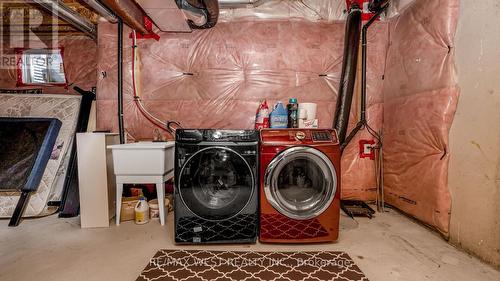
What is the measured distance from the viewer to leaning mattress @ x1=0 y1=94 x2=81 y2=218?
2465 mm

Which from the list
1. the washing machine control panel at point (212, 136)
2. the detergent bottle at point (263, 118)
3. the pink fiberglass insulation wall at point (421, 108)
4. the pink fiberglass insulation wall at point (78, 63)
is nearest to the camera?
the washing machine control panel at point (212, 136)

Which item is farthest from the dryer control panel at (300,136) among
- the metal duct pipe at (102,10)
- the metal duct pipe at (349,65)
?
the metal duct pipe at (102,10)

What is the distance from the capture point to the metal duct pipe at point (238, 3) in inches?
107

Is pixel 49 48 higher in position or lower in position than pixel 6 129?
higher

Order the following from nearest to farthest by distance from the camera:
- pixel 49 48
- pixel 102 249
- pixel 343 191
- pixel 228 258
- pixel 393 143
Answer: pixel 228 258
pixel 102 249
pixel 393 143
pixel 343 191
pixel 49 48

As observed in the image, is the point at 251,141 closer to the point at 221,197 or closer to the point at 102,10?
the point at 221,197

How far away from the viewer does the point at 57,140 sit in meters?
2.77

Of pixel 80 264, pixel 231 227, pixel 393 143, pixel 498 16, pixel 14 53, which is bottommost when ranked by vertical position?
pixel 80 264

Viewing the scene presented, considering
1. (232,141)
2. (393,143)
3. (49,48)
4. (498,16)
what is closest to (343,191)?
(393,143)

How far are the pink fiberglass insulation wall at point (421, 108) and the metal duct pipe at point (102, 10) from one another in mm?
2992

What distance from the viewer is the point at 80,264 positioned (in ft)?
5.32

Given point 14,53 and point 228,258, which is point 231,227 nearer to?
point 228,258

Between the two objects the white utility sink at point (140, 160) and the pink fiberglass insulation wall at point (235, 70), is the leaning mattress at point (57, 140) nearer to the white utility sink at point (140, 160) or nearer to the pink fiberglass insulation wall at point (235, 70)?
the pink fiberglass insulation wall at point (235, 70)

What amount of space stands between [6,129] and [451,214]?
14.2 feet
